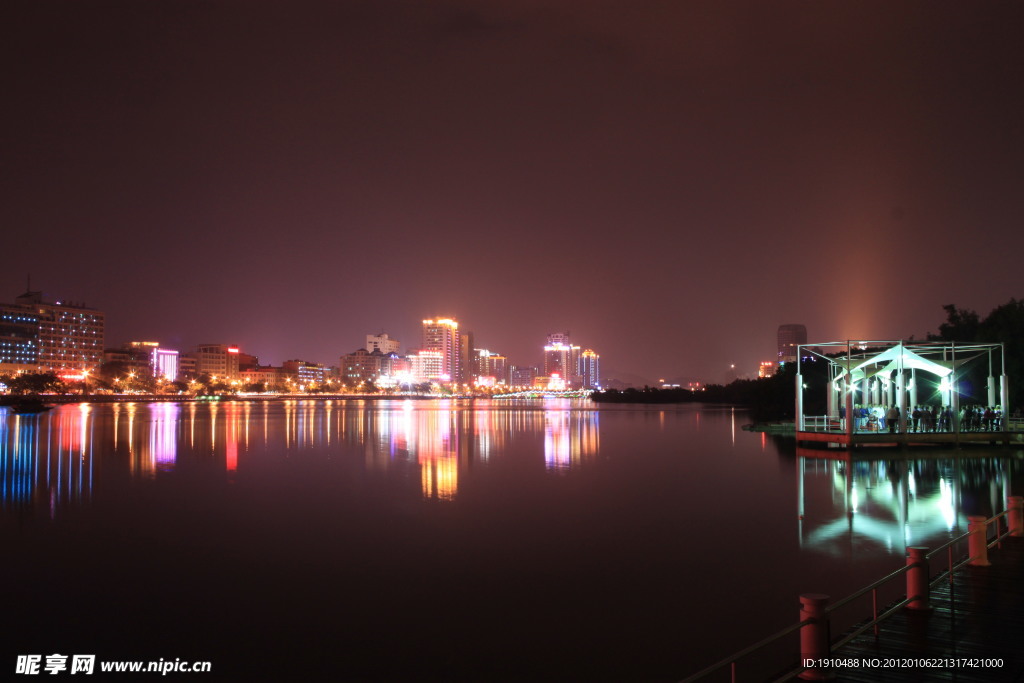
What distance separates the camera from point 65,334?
18650 cm

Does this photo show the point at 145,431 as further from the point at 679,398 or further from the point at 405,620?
the point at 679,398

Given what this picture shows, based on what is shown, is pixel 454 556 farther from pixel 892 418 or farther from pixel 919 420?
pixel 919 420

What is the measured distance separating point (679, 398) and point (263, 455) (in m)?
129

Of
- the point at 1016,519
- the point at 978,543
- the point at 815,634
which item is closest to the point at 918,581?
the point at 815,634

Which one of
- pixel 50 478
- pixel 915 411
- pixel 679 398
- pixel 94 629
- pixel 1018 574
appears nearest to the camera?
pixel 1018 574

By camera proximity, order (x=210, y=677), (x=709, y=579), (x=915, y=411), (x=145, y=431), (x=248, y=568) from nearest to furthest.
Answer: (x=210, y=677), (x=709, y=579), (x=248, y=568), (x=915, y=411), (x=145, y=431)

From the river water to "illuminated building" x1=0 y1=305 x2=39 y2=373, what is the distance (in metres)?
168

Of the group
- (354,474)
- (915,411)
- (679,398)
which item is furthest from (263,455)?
(679,398)

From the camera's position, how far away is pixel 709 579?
13.0 meters

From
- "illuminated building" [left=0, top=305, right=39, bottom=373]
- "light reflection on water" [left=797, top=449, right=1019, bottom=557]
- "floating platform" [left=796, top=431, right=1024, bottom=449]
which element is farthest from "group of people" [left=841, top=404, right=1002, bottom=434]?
"illuminated building" [left=0, top=305, right=39, bottom=373]

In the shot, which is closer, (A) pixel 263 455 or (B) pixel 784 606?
(B) pixel 784 606

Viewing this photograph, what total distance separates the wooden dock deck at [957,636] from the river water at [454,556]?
1720 millimetres

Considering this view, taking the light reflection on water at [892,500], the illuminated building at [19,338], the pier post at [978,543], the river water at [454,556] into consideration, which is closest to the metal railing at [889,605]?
the pier post at [978,543]

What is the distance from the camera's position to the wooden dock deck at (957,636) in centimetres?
689
